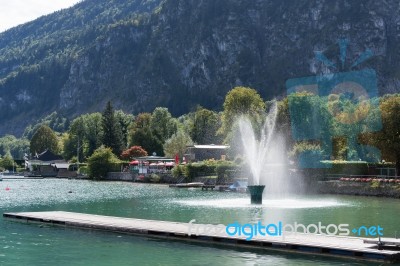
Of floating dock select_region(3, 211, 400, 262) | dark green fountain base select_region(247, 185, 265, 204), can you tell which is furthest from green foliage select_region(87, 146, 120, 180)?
floating dock select_region(3, 211, 400, 262)

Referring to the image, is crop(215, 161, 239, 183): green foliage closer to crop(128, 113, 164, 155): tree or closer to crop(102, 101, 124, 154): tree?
crop(128, 113, 164, 155): tree

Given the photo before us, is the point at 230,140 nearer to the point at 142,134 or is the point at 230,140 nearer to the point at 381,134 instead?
the point at 381,134

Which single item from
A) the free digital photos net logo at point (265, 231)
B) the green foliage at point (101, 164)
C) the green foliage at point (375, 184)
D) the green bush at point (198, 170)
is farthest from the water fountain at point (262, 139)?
the free digital photos net logo at point (265, 231)

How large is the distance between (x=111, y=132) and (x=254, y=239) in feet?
469

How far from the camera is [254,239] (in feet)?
112

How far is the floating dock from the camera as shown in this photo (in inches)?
1191

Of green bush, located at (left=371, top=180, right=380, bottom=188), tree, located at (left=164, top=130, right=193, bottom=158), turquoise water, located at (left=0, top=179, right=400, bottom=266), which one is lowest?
turquoise water, located at (left=0, top=179, right=400, bottom=266)

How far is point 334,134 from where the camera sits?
102m

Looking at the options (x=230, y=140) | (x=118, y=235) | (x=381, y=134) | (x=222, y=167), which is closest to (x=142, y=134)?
(x=230, y=140)

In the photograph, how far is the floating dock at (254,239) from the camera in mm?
30250

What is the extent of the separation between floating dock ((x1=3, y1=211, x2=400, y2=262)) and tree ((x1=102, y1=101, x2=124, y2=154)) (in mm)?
126308

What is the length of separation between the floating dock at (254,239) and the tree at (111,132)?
4973 inches

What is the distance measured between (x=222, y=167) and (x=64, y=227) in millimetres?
61575

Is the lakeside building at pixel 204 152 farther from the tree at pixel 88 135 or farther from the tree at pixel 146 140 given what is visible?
the tree at pixel 88 135
